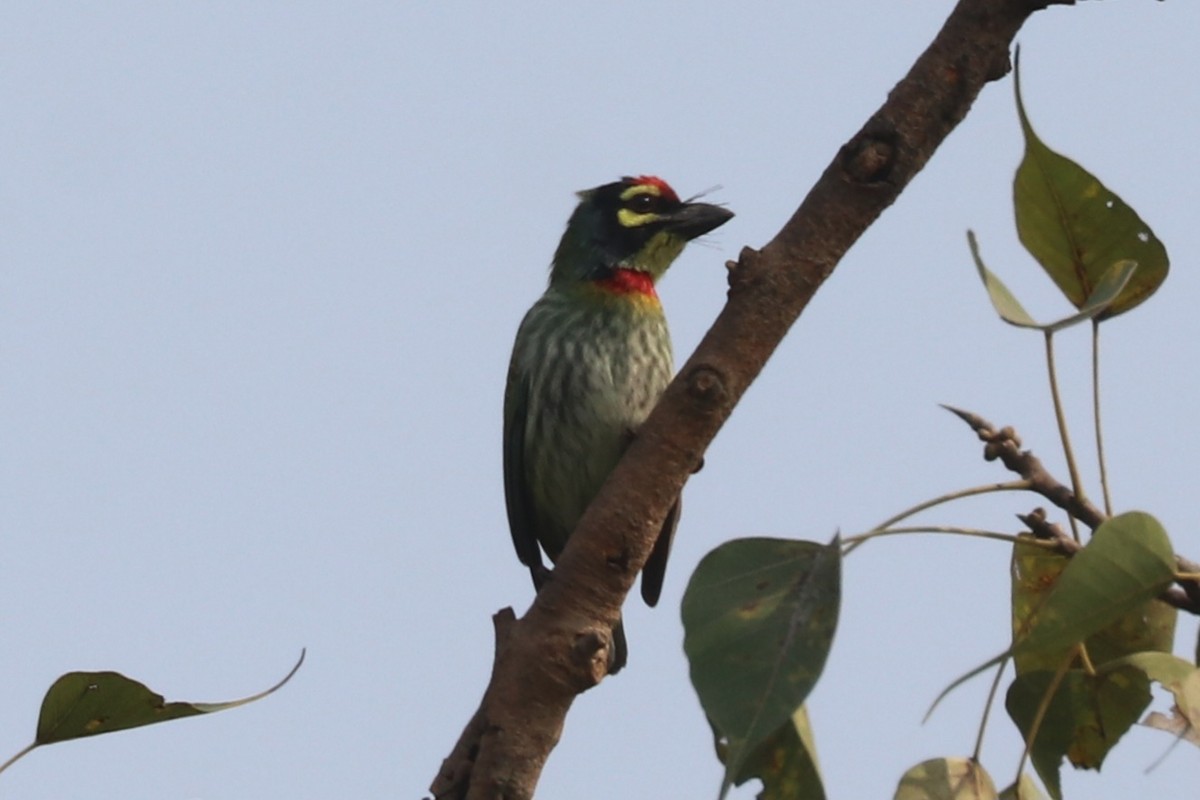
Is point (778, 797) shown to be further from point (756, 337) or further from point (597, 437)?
point (597, 437)

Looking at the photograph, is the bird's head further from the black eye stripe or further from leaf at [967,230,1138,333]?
leaf at [967,230,1138,333]

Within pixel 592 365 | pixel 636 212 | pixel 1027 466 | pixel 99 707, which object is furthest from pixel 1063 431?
pixel 636 212

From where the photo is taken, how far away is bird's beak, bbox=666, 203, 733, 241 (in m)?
6.13

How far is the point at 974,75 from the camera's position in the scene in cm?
272

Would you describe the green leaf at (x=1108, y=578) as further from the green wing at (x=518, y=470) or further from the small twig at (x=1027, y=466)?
the green wing at (x=518, y=470)

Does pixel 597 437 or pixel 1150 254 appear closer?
pixel 1150 254

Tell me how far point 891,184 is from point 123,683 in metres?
1.52

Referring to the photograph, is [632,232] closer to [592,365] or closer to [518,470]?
[592,365]

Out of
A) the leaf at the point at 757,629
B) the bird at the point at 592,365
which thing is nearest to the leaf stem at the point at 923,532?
the leaf at the point at 757,629

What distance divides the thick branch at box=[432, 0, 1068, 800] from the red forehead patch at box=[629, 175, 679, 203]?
11.7ft

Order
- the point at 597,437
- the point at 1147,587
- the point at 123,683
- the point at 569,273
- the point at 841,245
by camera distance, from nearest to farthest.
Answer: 1. the point at 1147,587
2. the point at 123,683
3. the point at 841,245
4. the point at 597,437
5. the point at 569,273

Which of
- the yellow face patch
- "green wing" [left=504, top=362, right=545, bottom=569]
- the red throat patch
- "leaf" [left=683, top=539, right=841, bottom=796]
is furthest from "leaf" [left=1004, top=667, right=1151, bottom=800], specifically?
the yellow face patch

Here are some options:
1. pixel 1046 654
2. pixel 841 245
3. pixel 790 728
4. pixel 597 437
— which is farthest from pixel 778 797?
pixel 597 437

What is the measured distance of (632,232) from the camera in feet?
20.8
